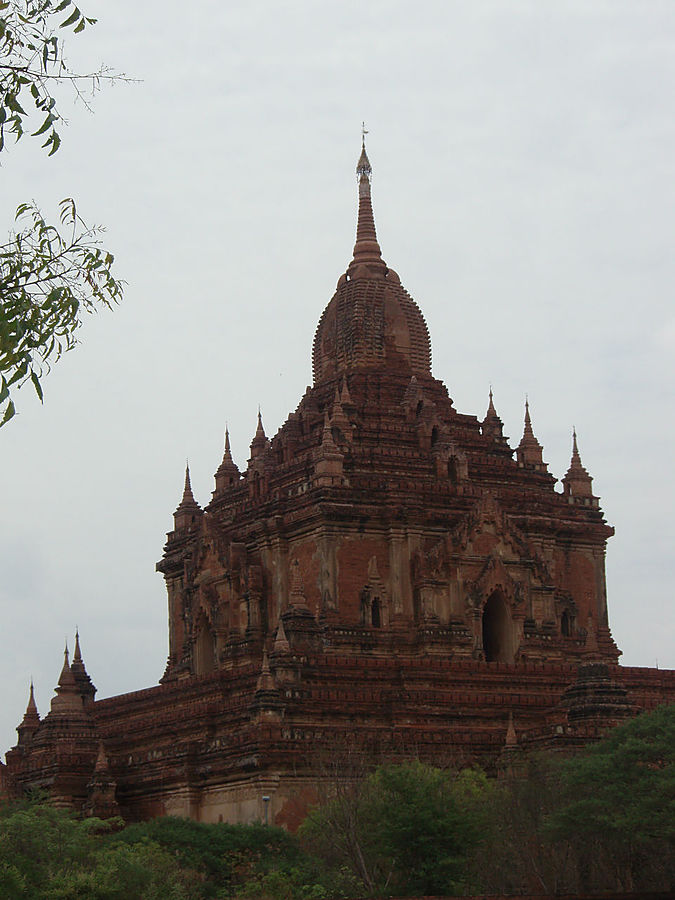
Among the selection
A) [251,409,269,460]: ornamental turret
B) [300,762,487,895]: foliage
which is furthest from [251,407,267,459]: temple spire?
[300,762,487,895]: foliage

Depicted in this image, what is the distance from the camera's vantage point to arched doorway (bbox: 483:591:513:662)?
158ft

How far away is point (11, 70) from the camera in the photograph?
55.1ft

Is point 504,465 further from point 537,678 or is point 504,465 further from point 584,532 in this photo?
point 537,678

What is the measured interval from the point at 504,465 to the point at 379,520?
5.95 meters

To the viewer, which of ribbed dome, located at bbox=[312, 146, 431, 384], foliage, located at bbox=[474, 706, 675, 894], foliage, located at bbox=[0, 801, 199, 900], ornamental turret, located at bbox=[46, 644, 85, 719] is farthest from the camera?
ribbed dome, located at bbox=[312, 146, 431, 384]

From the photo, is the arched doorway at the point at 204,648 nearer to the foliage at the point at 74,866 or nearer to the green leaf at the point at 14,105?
the foliage at the point at 74,866

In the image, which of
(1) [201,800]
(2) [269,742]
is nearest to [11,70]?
(2) [269,742]

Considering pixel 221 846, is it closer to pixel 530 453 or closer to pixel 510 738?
pixel 510 738

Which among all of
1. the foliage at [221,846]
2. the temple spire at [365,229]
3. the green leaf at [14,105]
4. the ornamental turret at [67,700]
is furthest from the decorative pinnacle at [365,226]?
the green leaf at [14,105]

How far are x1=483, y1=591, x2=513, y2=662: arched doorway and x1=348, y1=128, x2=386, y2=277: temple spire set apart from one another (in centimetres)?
1242

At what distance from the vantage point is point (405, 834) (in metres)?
32.6

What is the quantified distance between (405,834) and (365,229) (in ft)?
90.5

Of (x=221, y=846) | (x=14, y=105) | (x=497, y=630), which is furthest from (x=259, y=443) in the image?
(x=14, y=105)

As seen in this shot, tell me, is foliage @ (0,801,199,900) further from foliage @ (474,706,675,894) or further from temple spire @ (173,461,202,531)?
temple spire @ (173,461,202,531)
